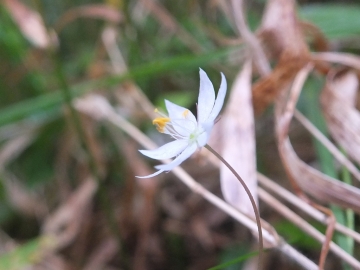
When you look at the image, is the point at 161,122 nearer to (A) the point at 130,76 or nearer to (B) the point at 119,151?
(A) the point at 130,76

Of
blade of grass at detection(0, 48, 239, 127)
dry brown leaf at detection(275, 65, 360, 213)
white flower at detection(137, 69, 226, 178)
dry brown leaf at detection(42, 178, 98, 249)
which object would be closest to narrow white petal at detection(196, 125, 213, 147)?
white flower at detection(137, 69, 226, 178)

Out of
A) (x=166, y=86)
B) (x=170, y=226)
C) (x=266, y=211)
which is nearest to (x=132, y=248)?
(x=170, y=226)

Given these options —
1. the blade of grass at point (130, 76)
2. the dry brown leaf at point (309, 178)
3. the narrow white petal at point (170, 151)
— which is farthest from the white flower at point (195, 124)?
the blade of grass at point (130, 76)

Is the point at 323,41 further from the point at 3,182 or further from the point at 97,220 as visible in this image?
the point at 3,182

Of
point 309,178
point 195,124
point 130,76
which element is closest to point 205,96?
point 195,124

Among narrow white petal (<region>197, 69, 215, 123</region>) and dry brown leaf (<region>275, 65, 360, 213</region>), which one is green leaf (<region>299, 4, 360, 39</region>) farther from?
narrow white petal (<region>197, 69, 215, 123</region>)

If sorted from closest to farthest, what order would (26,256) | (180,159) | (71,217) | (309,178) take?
(180,159)
(309,178)
(26,256)
(71,217)
